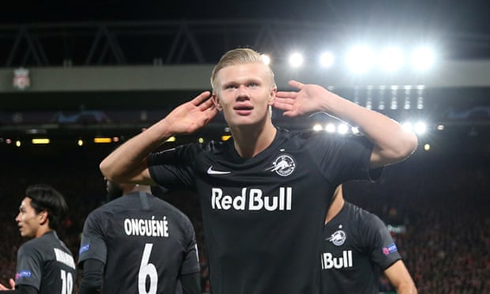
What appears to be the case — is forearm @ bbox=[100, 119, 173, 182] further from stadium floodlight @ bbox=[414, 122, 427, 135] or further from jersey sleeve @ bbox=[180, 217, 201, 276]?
stadium floodlight @ bbox=[414, 122, 427, 135]

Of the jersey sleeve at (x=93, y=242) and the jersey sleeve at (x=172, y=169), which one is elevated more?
the jersey sleeve at (x=172, y=169)

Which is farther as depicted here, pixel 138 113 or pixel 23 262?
pixel 138 113

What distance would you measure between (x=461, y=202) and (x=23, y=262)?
19.2 meters

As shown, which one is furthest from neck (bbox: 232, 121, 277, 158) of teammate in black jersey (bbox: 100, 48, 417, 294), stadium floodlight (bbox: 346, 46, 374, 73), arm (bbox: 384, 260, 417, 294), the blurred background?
stadium floodlight (bbox: 346, 46, 374, 73)

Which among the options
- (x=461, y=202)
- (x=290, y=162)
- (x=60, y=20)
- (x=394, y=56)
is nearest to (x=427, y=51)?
(x=394, y=56)

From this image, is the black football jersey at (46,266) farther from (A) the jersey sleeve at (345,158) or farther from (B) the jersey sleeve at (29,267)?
(A) the jersey sleeve at (345,158)

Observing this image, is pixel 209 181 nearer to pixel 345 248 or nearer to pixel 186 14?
pixel 345 248

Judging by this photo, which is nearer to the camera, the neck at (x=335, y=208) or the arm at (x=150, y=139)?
the arm at (x=150, y=139)

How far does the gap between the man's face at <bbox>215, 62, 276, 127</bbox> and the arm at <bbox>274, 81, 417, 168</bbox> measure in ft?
0.32

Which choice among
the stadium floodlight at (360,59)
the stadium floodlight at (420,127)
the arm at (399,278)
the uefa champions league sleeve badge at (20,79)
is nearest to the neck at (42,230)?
the arm at (399,278)

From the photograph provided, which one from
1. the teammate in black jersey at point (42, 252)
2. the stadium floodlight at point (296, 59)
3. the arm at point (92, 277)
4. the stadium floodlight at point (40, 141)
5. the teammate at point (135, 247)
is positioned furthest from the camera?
the stadium floodlight at point (40, 141)

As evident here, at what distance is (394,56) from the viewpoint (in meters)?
17.5

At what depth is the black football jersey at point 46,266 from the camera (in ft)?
13.6

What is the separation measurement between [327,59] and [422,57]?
2.45 m
